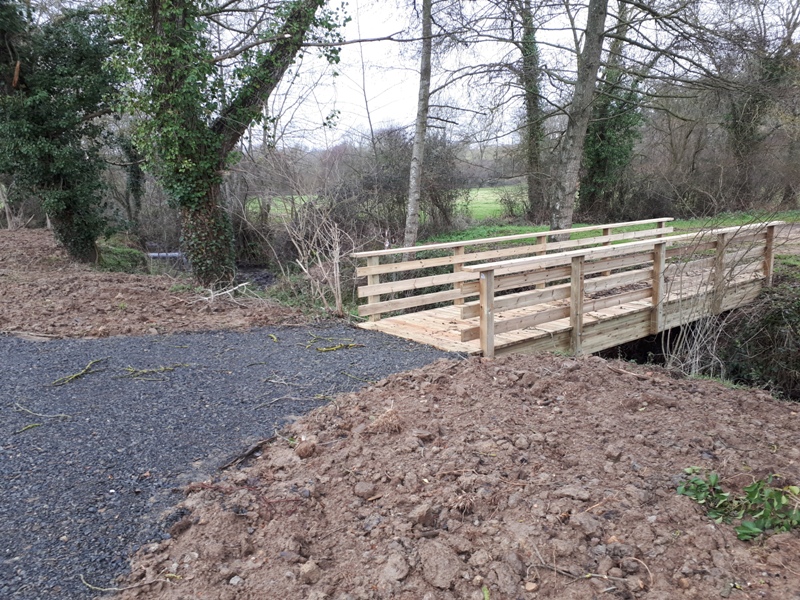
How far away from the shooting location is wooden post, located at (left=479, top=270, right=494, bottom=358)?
5.58m

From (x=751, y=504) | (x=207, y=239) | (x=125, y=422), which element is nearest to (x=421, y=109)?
(x=207, y=239)

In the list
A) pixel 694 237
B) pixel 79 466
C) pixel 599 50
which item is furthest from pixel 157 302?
pixel 599 50

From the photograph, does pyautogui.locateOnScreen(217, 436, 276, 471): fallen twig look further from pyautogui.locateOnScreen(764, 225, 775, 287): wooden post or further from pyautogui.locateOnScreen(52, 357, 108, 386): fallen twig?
pyautogui.locateOnScreen(764, 225, 775, 287): wooden post

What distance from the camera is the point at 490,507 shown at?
2.69m

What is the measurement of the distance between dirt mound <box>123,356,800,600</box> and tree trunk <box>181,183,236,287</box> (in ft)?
22.6

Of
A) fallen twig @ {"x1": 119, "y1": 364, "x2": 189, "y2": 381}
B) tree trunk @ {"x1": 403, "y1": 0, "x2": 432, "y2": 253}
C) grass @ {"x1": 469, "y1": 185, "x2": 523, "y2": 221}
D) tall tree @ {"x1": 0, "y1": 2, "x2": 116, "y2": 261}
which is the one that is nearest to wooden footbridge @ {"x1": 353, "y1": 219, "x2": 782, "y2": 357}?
fallen twig @ {"x1": 119, "y1": 364, "x2": 189, "y2": 381}

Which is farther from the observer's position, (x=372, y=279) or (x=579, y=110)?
(x=579, y=110)

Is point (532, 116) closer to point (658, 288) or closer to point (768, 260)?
point (768, 260)

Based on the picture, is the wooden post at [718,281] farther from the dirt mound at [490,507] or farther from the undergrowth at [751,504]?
the undergrowth at [751,504]

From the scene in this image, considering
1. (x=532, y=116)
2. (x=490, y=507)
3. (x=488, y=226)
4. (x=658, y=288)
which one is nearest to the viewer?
(x=490, y=507)

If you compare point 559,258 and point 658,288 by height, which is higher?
point 559,258

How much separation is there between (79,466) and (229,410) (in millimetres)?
1108

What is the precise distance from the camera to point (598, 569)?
2207 millimetres

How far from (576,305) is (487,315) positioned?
140 centimetres
